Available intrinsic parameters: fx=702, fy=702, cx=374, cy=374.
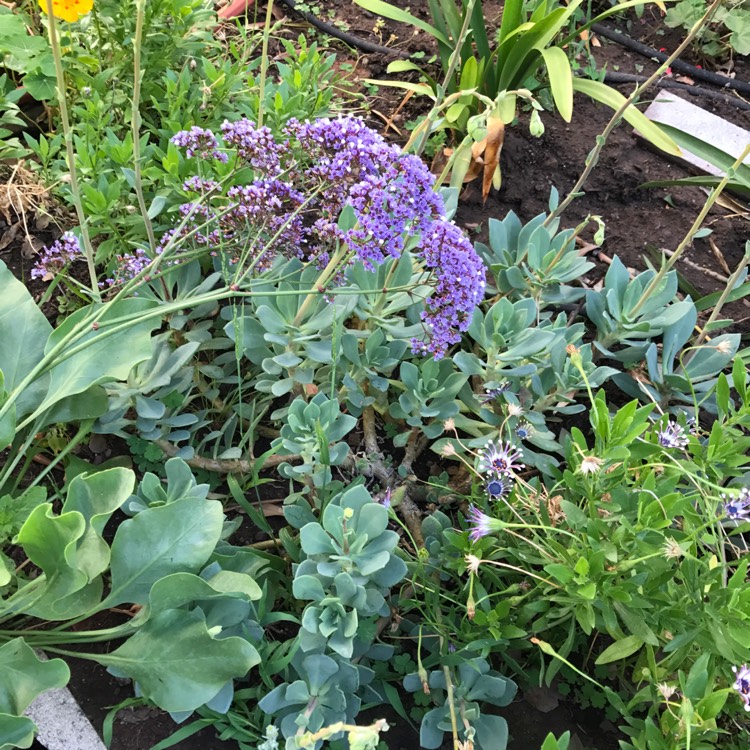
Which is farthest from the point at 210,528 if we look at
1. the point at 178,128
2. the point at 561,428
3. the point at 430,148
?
the point at 430,148

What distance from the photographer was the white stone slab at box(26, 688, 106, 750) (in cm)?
138

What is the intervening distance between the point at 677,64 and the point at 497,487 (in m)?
2.51

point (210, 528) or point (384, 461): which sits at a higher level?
point (210, 528)

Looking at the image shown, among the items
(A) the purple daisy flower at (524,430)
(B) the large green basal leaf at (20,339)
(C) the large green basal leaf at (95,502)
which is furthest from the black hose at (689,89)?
(C) the large green basal leaf at (95,502)

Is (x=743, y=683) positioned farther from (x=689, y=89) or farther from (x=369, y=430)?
(x=689, y=89)

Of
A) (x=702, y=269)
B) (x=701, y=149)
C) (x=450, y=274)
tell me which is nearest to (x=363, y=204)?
(x=450, y=274)

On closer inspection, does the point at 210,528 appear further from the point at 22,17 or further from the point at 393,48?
the point at 393,48

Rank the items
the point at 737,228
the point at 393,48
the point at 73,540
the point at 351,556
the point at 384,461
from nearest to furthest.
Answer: the point at 73,540 < the point at 351,556 < the point at 384,461 < the point at 737,228 < the point at 393,48

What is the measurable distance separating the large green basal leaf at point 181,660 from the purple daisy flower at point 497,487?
1.75 feet

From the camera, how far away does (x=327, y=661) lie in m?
1.22

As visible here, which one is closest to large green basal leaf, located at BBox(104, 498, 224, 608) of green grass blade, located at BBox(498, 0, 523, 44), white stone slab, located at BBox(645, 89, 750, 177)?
green grass blade, located at BBox(498, 0, 523, 44)

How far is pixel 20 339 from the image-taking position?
1521 millimetres

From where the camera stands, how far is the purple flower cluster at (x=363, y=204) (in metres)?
1.34

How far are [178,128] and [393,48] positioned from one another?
140 cm
